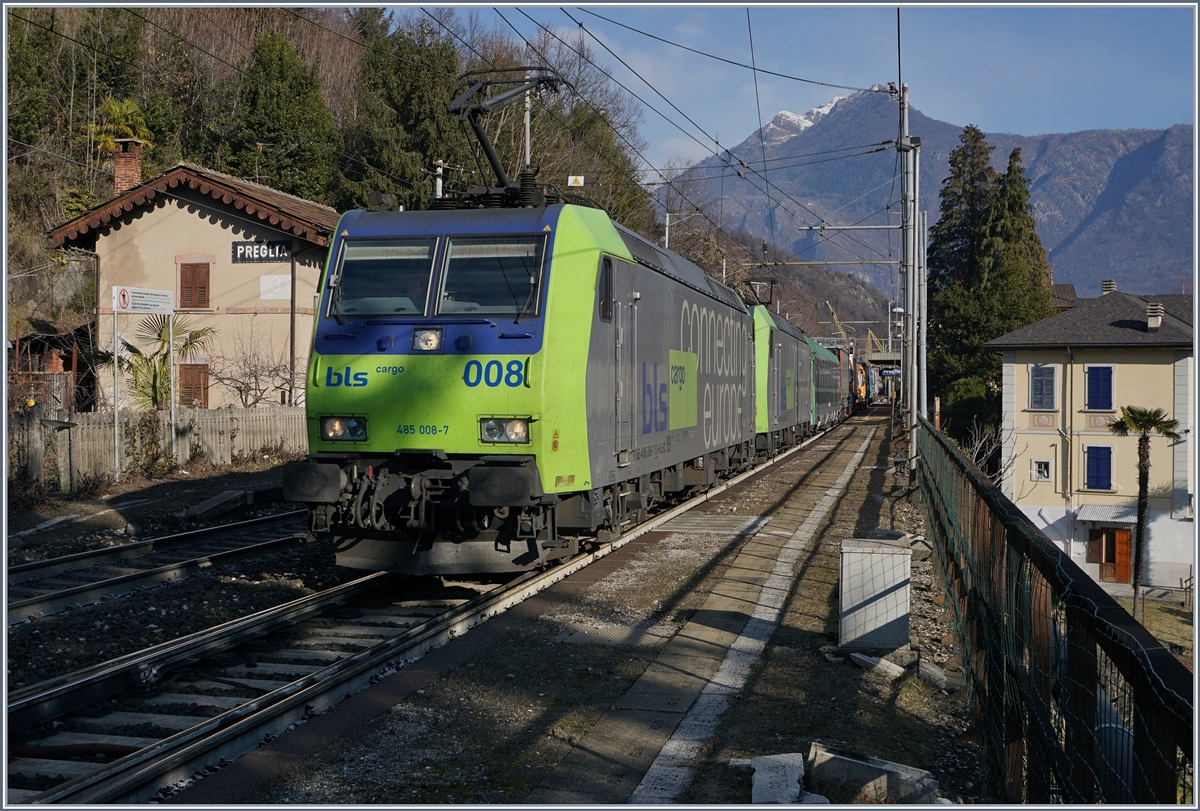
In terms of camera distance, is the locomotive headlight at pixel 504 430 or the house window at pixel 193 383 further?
the house window at pixel 193 383

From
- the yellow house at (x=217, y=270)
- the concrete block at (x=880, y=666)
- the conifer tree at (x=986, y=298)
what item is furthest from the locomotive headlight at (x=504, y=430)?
the conifer tree at (x=986, y=298)

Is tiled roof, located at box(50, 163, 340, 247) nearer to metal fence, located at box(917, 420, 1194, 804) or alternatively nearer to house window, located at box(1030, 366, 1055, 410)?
metal fence, located at box(917, 420, 1194, 804)

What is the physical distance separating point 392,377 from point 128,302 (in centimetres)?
1119

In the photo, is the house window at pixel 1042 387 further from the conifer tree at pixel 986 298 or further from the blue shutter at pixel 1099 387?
the conifer tree at pixel 986 298

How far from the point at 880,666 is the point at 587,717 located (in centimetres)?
230

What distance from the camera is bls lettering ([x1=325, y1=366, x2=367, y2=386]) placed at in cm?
894

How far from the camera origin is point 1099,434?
41031mm

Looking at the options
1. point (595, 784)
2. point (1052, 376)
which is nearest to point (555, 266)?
point (595, 784)

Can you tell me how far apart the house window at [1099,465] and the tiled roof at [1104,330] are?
4.29 metres

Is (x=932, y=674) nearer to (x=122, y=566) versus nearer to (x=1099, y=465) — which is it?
(x=122, y=566)

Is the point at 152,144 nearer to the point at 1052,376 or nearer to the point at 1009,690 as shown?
the point at 1052,376

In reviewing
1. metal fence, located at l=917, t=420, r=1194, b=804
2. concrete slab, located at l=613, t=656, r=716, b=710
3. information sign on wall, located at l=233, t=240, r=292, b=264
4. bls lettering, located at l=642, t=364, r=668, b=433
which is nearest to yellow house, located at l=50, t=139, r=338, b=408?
information sign on wall, located at l=233, t=240, r=292, b=264

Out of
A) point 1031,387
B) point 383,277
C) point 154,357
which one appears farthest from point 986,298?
point 383,277

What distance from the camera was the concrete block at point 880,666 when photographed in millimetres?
7027
